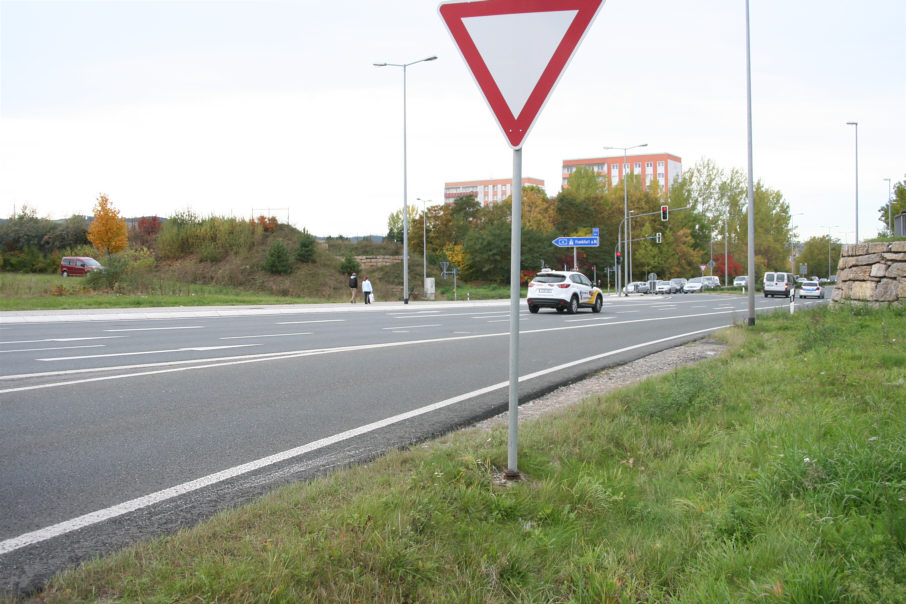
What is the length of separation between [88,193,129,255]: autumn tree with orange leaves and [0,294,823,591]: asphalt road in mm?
40076

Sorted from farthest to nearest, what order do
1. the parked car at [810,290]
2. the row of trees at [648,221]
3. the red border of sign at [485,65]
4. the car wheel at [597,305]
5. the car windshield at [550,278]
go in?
the row of trees at [648,221] → the parked car at [810,290] → the car wheel at [597,305] → the car windshield at [550,278] → the red border of sign at [485,65]

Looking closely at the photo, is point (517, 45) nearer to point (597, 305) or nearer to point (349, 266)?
point (597, 305)

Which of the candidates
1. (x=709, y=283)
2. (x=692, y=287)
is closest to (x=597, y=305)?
(x=692, y=287)

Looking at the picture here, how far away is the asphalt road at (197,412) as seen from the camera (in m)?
3.98

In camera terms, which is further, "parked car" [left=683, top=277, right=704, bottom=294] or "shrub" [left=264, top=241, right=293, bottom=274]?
"parked car" [left=683, top=277, right=704, bottom=294]

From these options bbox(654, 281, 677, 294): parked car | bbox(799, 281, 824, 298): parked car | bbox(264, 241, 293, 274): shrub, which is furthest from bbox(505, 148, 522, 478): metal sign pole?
bbox(654, 281, 677, 294): parked car

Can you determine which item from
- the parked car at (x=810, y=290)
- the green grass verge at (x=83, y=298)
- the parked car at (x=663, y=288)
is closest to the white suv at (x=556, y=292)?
the green grass verge at (x=83, y=298)

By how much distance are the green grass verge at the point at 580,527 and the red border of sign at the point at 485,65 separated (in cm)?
208

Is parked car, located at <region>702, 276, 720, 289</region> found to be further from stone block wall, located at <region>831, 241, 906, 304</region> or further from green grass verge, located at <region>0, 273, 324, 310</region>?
stone block wall, located at <region>831, 241, 906, 304</region>

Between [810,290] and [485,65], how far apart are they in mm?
60429

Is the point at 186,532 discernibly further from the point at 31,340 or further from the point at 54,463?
the point at 31,340

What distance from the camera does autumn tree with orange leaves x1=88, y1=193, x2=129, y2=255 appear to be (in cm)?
5162

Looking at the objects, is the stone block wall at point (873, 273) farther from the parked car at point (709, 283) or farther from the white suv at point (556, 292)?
the parked car at point (709, 283)

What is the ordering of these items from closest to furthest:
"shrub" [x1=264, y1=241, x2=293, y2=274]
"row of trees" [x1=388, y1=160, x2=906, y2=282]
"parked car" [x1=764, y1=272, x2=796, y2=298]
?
"parked car" [x1=764, y1=272, x2=796, y2=298] < "shrub" [x1=264, y1=241, x2=293, y2=274] < "row of trees" [x1=388, y1=160, x2=906, y2=282]
